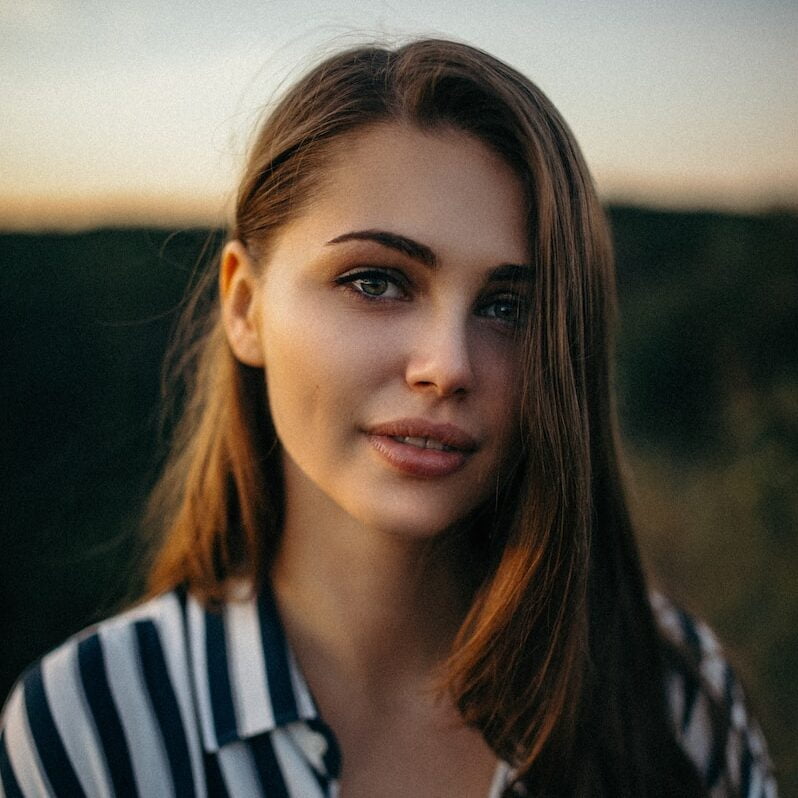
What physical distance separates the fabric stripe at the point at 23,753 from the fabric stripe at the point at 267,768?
337 millimetres

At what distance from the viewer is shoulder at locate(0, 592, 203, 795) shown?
4.43 ft

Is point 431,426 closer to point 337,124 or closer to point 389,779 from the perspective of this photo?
point 337,124

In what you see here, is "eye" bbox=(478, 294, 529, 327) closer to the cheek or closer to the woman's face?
the woman's face

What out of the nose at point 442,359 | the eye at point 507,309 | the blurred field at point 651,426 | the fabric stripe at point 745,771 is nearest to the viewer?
the nose at point 442,359

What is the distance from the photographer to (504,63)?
1.44 meters

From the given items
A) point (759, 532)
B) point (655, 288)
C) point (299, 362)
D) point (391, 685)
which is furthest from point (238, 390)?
point (655, 288)

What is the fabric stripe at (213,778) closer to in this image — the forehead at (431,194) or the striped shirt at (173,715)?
the striped shirt at (173,715)

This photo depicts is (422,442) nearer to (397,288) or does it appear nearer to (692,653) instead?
(397,288)

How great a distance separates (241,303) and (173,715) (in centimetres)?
76

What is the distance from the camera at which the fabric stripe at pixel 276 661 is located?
1.45m

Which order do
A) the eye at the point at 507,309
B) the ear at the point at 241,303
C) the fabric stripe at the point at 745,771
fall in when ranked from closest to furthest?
1. the eye at the point at 507,309
2. the ear at the point at 241,303
3. the fabric stripe at the point at 745,771

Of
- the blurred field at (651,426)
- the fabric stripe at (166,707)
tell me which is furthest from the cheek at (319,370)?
the blurred field at (651,426)

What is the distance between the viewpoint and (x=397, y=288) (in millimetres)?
1383

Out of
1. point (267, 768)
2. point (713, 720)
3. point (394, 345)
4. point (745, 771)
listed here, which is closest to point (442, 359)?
point (394, 345)
